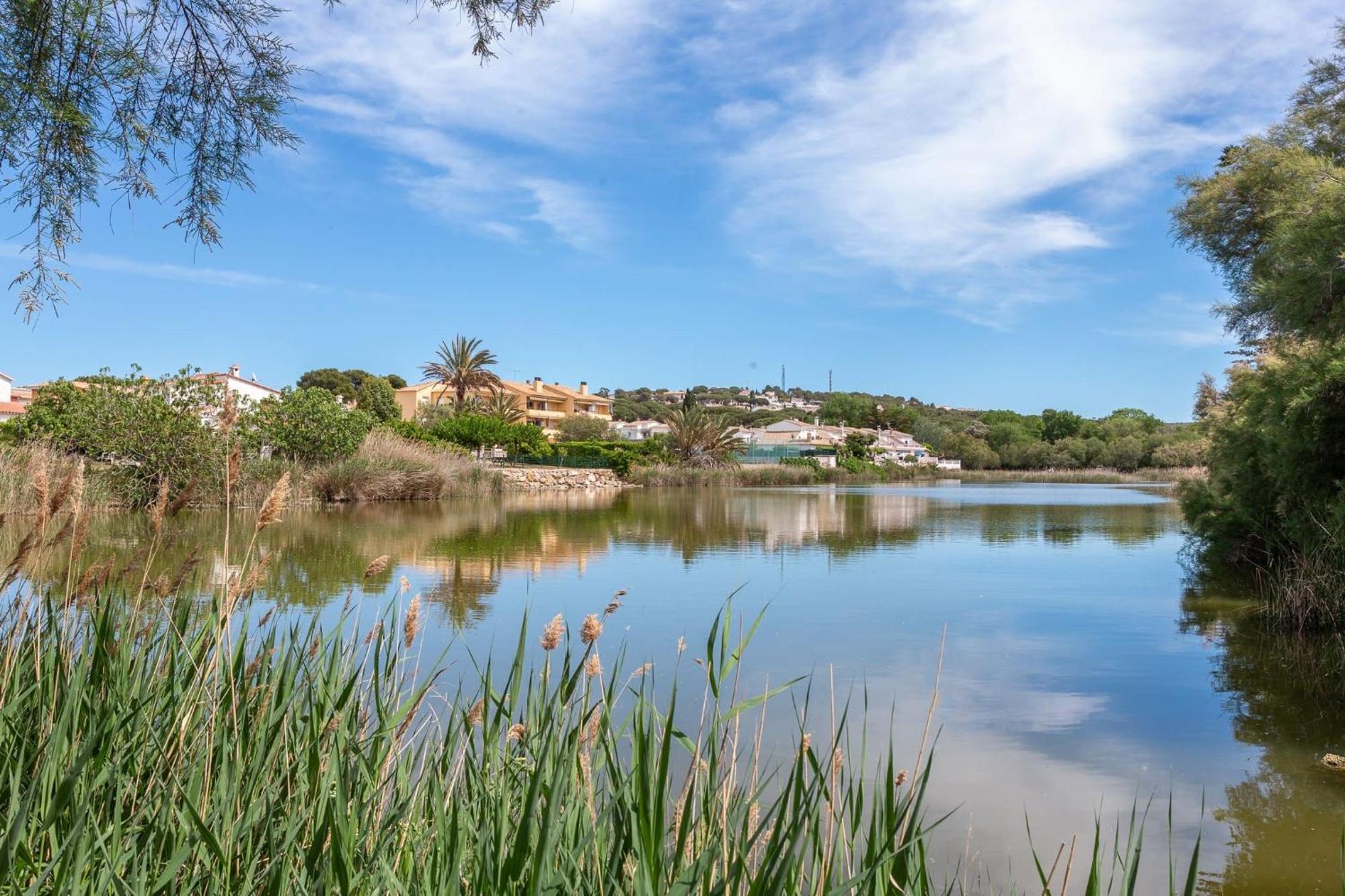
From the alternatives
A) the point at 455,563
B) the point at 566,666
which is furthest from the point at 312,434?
the point at 566,666

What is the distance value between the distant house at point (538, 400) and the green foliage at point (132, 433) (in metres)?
41.6

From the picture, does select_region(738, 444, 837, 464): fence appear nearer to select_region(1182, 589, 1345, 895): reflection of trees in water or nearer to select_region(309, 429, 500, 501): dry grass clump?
select_region(309, 429, 500, 501): dry grass clump

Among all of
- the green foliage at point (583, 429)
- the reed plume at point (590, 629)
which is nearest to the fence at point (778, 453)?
the green foliage at point (583, 429)

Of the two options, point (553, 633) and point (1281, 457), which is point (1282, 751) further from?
point (1281, 457)

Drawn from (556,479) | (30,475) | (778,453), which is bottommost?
(556,479)

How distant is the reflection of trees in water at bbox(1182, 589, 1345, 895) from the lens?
3.74 metres

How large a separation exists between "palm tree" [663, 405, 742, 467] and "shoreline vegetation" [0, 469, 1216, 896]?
138 ft

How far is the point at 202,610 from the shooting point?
14.2 feet

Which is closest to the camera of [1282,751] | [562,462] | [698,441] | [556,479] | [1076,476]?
[1282,751]

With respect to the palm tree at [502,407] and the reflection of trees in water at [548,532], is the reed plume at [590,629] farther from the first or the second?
the palm tree at [502,407]

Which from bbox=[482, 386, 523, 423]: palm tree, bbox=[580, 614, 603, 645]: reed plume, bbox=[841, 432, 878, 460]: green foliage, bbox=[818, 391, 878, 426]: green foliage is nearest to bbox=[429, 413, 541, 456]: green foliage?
bbox=[482, 386, 523, 423]: palm tree

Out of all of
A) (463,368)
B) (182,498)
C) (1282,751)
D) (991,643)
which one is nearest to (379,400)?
(463,368)

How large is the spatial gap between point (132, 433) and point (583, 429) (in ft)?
164

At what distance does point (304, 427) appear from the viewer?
22453mm
